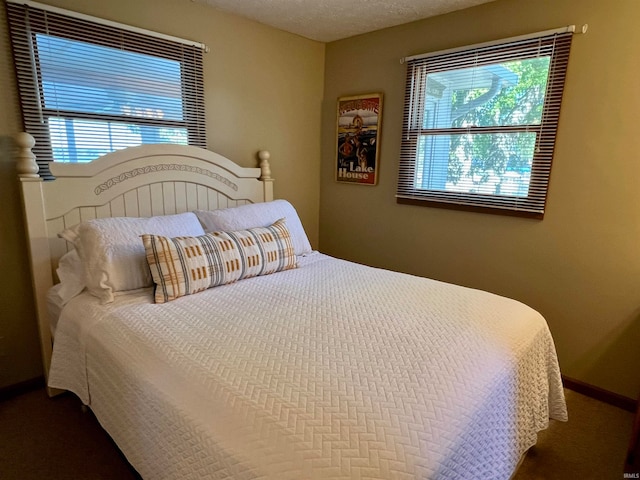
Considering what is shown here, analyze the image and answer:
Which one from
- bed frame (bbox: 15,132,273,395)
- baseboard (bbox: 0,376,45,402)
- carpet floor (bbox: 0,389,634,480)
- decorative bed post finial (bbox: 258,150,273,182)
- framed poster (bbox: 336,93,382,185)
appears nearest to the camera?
carpet floor (bbox: 0,389,634,480)

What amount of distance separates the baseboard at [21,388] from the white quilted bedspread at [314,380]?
0.62 metres

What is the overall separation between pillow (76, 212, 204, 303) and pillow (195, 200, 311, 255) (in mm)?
404

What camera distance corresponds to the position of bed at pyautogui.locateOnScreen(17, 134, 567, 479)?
3.10 feet

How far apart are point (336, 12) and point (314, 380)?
238 centimetres

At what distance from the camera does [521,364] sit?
1.38 m

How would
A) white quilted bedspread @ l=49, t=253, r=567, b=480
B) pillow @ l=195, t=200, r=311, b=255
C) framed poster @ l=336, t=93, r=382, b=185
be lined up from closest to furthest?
white quilted bedspread @ l=49, t=253, r=567, b=480, pillow @ l=195, t=200, r=311, b=255, framed poster @ l=336, t=93, r=382, b=185

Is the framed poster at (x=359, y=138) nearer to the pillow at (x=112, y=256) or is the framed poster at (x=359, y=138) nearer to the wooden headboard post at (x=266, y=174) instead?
the wooden headboard post at (x=266, y=174)

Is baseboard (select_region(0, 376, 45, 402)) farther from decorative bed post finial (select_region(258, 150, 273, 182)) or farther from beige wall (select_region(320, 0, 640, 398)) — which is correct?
beige wall (select_region(320, 0, 640, 398))

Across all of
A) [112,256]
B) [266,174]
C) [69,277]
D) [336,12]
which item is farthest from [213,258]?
[336,12]

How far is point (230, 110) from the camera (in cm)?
269

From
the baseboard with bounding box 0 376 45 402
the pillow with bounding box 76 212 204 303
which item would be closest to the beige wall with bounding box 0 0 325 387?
the baseboard with bounding box 0 376 45 402

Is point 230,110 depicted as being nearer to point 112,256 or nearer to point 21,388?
point 112,256

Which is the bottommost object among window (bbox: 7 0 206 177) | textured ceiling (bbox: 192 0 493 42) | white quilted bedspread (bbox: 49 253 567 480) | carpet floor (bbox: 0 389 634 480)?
carpet floor (bbox: 0 389 634 480)

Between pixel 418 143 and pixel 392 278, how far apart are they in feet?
3.82
